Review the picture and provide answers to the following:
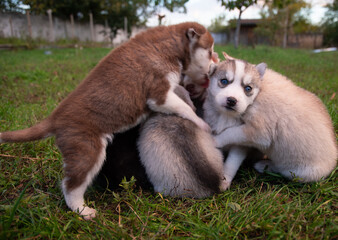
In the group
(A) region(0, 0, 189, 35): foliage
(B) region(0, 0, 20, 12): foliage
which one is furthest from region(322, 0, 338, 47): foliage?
(B) region(0, 0, 20, 12): foliage

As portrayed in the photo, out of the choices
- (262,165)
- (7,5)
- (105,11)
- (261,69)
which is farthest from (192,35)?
(105,11)

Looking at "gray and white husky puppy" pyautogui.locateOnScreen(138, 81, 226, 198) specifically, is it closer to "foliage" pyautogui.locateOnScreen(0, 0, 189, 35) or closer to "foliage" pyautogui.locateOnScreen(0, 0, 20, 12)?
"foliage" pyautogui.locateOnScreen(0, 0, 20, 12)

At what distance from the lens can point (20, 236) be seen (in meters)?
2.05

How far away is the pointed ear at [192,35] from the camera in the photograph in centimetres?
327

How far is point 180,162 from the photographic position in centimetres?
258

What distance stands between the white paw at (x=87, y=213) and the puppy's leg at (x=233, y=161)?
1.45 m

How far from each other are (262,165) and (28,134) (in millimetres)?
2664

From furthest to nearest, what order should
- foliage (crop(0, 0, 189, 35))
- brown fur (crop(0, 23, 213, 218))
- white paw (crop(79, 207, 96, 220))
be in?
foliage (crop(0, 0, 189, 35)) → brown fur (crop(0, 23, 213, 218)) → white paw (crop(79, 207, 96, 220))

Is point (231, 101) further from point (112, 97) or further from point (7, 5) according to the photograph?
point (7, 5)

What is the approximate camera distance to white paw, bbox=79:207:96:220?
2.28m

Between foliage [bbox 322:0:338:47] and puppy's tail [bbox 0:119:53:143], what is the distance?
130 ft

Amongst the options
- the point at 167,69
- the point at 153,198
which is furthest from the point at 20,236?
the point at 167,69

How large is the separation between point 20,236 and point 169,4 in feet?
20.6

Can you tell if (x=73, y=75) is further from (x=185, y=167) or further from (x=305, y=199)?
(x=305, y=199)
